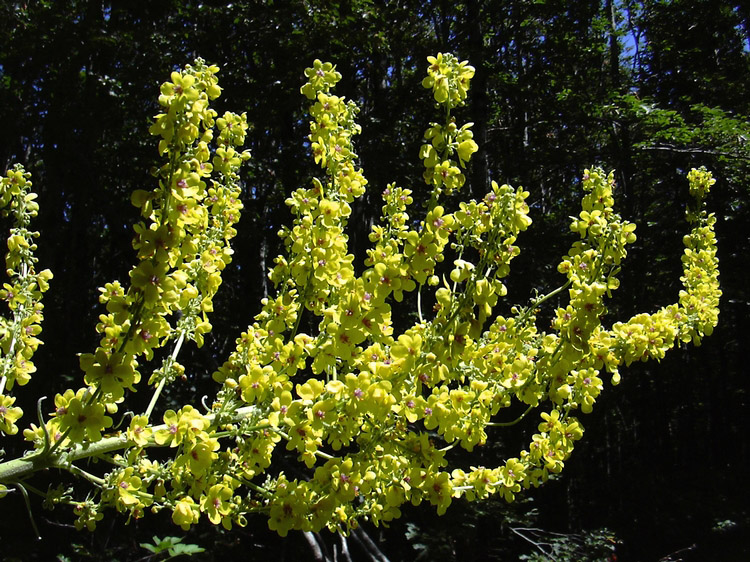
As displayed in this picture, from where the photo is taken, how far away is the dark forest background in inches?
211

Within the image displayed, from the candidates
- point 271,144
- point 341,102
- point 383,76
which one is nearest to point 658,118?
point 383,76

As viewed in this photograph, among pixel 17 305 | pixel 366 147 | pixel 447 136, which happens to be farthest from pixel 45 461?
pixel 366 147

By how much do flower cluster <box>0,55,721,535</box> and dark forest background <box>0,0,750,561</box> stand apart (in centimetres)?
279

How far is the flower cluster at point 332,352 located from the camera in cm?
115

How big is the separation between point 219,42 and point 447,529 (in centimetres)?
534

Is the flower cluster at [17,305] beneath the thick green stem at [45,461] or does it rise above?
above

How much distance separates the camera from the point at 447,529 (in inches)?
195

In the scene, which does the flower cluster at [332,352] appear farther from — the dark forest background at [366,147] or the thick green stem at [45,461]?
the dark forest background at [366,147]

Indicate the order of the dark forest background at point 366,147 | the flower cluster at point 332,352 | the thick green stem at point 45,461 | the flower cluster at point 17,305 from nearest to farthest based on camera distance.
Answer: the flower cluster at point 332,352, the thick green stem at point 45,461, the flower cluster at point 17,305, the dark forest background at point 366,147

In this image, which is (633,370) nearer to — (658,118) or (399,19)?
(658,118)

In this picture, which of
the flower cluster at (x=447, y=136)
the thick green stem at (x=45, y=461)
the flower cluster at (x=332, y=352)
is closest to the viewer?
the flower cluster at (x=332, y=352)

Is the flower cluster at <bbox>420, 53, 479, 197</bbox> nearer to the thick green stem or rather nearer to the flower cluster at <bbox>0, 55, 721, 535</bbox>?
the flower cluster at <bbox>0, 55, 721, 535</bbox>

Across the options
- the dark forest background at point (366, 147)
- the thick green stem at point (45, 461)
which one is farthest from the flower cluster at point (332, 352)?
the dark forest background at point (366, 147)

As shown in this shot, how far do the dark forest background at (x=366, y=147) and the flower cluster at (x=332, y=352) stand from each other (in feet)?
9.14
